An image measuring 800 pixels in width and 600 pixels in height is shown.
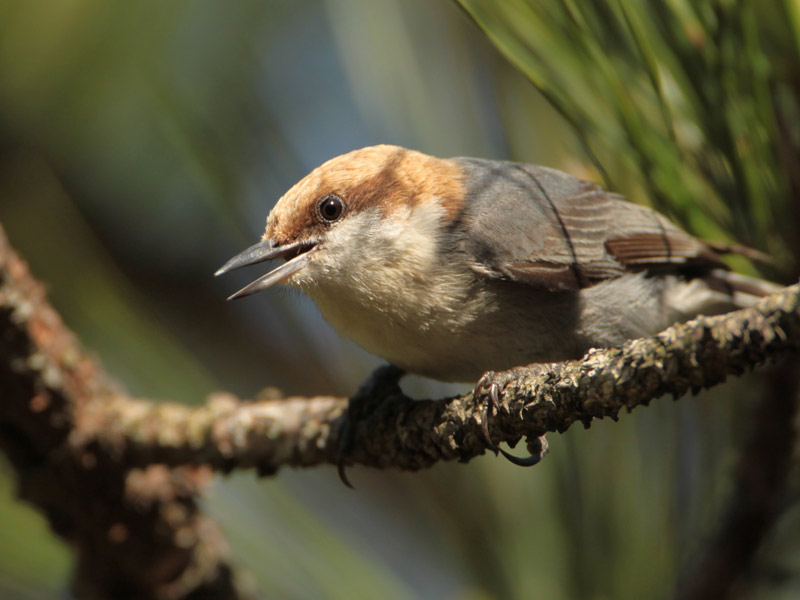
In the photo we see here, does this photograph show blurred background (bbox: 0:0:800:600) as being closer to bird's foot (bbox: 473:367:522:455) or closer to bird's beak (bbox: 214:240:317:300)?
bird's beak (bbox: 214:240:317:300)

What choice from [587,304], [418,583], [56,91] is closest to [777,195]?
[587,304]

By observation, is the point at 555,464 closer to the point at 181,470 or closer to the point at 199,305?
the point at 181,470

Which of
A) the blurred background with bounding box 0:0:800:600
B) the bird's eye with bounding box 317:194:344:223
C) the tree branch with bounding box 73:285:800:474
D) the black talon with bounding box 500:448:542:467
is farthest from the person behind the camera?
the bird's eye with bounding box 317:194:344:223

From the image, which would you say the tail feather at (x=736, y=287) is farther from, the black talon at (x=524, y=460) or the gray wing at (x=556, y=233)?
the black talon at (x=524, y=460)

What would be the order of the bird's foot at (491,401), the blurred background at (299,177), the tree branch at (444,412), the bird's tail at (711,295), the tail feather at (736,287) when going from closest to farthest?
the tree branch at (444,412) → the bird's foot at (491,401) → the blurred background at (299,177) → the tail feather at (736,287) → the bird's tail at (711,295)

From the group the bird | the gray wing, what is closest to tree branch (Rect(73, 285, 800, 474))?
the bird

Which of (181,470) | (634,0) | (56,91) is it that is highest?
(56,91)

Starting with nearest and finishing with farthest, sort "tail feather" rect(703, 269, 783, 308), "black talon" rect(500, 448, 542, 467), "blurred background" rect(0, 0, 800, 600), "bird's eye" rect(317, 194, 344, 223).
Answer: "blurred background" rect(0, 0, 800, 600), "black talon" rect(500, 448, 542, 467), "tail feather" rect(703, 269, 783, 308), "bird's eye" rect(317, 194, 344, 223)

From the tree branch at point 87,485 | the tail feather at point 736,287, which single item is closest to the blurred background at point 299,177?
the tree branch at point 87,485

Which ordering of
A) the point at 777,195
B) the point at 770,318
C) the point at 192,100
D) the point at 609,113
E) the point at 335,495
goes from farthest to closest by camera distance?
the point at 335,495 < the point at 192,100 < the point at 609,113 < the point at 777,195 < the point at 770,318
